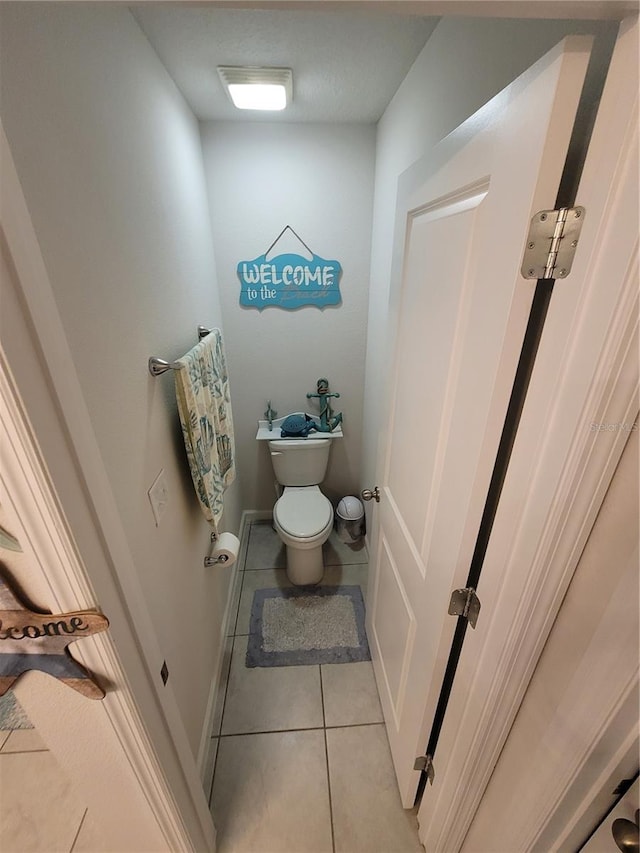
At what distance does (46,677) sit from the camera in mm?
678

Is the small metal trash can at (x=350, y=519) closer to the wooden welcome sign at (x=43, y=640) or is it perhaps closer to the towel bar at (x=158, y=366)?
the towel bar at (x=158, y=366)

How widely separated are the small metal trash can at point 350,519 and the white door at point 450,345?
961 millimetres

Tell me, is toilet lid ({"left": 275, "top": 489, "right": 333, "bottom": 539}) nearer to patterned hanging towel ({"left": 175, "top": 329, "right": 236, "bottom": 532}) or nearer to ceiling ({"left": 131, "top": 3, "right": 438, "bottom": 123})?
patterned hanging towel ({"left": 175, "top": 329, "right": 236, "bottom": 532})

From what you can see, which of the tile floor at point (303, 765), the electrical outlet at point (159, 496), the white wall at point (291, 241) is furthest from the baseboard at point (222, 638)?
the electrical outlet at point (159, 496)

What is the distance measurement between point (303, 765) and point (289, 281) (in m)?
2.18

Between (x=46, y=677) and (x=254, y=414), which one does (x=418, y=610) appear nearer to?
(x=46, y=677)

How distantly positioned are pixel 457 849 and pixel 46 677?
1192 mm

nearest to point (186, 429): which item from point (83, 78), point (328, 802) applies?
point (83, 78)

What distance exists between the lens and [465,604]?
0.79 meters

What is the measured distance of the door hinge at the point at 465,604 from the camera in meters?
0.77

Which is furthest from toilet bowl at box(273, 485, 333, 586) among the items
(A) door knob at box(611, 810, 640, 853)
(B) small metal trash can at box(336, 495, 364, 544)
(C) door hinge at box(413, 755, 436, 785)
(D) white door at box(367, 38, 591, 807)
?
(A) door knob at box(611, 810, 640, 853)

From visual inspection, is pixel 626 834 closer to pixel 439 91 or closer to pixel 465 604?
pixel 465 604

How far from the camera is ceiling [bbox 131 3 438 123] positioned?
101 cm

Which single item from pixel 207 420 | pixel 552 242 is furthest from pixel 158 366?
pixel 552 242
